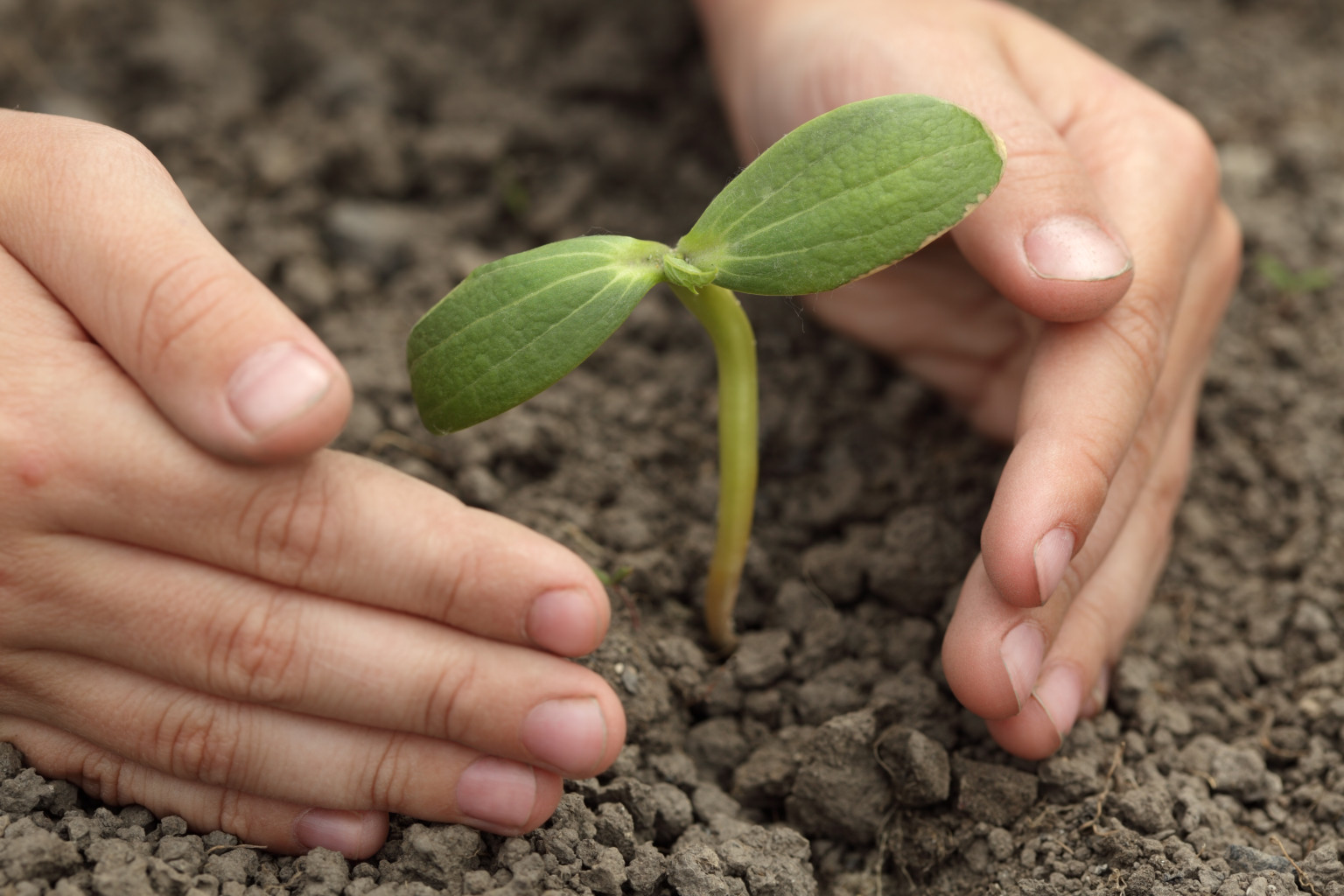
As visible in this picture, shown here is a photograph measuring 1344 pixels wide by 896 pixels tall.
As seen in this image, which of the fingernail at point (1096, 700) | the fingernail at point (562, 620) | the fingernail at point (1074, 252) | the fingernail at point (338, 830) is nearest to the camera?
the fingernail at point (562, 620)

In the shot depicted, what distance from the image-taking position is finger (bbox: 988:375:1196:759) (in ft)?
4.74

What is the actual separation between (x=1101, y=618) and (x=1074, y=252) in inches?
22.9

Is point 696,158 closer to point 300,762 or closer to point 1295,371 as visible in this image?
point 1295,371

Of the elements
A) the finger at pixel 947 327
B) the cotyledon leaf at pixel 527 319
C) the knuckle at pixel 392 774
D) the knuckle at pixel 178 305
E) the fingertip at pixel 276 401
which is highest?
the knuckle at pixel 178 305

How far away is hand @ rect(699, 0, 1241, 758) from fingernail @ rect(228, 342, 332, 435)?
83cm

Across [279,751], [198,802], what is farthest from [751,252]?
[198,802]

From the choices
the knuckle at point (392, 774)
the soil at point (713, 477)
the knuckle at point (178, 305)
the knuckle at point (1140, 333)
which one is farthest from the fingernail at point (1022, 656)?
the knuckle at point (178, 305)

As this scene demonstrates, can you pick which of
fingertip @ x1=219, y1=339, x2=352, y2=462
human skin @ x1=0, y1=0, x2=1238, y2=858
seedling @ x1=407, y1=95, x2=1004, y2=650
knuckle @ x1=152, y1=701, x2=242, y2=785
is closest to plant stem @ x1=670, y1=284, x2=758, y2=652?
seedling @ x1=407, y1=95, x2=1004, y2=650

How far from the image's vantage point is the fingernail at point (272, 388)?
3.54 ft

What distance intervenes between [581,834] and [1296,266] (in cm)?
201

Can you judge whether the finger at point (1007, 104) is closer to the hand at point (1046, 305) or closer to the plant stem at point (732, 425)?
the hand at point (1046, 305)

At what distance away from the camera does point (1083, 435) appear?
137cm

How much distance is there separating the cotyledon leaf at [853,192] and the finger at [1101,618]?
591 mm

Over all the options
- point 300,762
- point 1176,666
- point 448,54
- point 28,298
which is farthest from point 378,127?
point 1176,666
